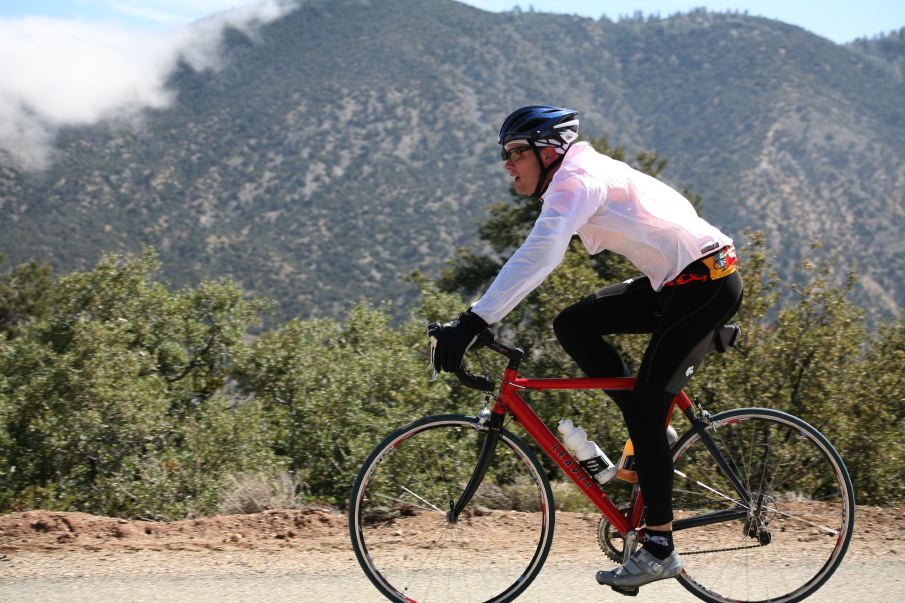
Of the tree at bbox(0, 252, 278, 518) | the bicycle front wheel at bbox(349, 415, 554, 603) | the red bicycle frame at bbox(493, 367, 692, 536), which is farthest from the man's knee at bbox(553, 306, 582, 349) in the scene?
the tree at bbox(0, 252, 278, 518)

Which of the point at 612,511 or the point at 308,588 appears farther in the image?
the point at 308,588

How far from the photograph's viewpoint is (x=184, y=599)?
12.0 ft

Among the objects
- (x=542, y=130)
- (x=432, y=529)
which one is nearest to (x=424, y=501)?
(x=432, y=529)

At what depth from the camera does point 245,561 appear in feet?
13.8

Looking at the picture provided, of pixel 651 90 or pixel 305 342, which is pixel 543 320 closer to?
pixel 305 342

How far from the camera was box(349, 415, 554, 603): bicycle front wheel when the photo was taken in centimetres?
352

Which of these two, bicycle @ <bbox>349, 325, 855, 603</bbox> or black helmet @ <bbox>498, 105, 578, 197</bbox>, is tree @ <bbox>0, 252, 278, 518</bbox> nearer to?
bicycle @ <bbox>349, 325, 855, 603</bbox>

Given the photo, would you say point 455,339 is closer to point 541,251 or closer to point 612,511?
point 541,251

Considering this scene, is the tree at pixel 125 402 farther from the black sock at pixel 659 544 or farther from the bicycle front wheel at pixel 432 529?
the black sock at pixel 659 544

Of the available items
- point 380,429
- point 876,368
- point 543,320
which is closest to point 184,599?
point 380,429

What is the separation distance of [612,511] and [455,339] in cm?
108

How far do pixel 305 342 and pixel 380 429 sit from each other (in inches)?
337

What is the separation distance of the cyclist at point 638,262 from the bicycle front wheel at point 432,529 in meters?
0.40

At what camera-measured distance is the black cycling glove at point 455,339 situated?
10.3 ft
